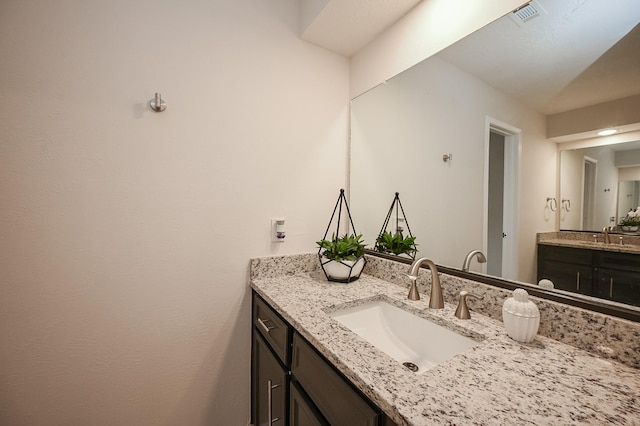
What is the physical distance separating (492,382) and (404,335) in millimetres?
460

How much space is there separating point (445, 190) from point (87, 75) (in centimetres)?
156

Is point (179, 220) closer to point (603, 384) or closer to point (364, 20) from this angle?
point (364, 20)

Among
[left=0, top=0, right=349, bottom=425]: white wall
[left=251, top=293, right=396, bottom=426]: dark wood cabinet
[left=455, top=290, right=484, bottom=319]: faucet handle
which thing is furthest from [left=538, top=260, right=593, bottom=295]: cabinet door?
[left=0, top=0, right=349, bottom=425]: white wall

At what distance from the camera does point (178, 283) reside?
1.21 m

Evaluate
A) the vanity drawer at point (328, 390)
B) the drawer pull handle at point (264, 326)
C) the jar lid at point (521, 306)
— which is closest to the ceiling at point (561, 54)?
the jar lid at point (521, 306)

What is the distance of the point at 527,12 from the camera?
854 mm

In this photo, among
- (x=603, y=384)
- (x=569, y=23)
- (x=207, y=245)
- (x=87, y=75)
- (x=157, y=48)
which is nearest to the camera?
(x=603, y=384)

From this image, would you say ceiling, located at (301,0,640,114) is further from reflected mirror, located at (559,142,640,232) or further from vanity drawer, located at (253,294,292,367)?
vanity drawer, located at (253,294,292,367)

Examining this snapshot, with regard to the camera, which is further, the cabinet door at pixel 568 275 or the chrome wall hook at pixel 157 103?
the chrome wall hook at pixel 157 103

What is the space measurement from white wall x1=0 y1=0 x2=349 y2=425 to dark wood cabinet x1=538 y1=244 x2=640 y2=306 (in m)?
1.07

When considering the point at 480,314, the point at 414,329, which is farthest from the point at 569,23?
the point at 414,329

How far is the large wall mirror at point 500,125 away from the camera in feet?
2.46

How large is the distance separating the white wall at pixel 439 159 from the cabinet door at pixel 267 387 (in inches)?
31.9

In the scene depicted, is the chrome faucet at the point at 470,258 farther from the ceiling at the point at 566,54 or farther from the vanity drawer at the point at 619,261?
the ceiling at the point at 566,54
